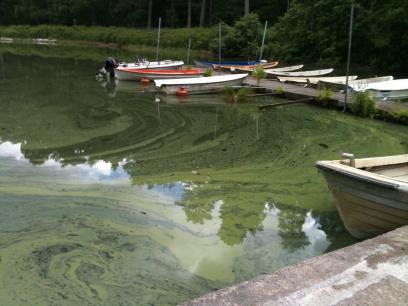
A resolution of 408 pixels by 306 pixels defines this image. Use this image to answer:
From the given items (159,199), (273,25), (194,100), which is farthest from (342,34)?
(159,199)

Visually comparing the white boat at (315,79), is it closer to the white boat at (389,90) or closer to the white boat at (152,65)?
the white boat at (389,90)

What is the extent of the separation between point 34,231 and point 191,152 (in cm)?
351

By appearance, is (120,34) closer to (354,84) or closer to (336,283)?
(354,84)

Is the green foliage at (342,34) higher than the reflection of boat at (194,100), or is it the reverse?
the green foliage at (342,34)

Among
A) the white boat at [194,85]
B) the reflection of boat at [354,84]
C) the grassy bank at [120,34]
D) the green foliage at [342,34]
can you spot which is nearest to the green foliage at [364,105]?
the reflection of boat at [354,84]

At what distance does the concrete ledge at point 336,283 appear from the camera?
285 cm

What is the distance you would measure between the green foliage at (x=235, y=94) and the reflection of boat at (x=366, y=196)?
354 inches

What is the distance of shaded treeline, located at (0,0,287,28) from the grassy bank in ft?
11.4

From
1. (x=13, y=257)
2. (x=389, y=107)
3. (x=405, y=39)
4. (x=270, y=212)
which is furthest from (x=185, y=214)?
(x=405, y=39)

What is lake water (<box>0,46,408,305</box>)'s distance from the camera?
3955 mm

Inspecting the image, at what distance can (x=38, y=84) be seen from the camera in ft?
52.3

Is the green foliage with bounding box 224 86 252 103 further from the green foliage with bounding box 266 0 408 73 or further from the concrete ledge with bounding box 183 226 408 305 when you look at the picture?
the concrete ledge with bounding box 183 226 408 305

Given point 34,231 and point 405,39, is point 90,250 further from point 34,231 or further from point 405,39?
point 405,39

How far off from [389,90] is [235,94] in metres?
4.26
